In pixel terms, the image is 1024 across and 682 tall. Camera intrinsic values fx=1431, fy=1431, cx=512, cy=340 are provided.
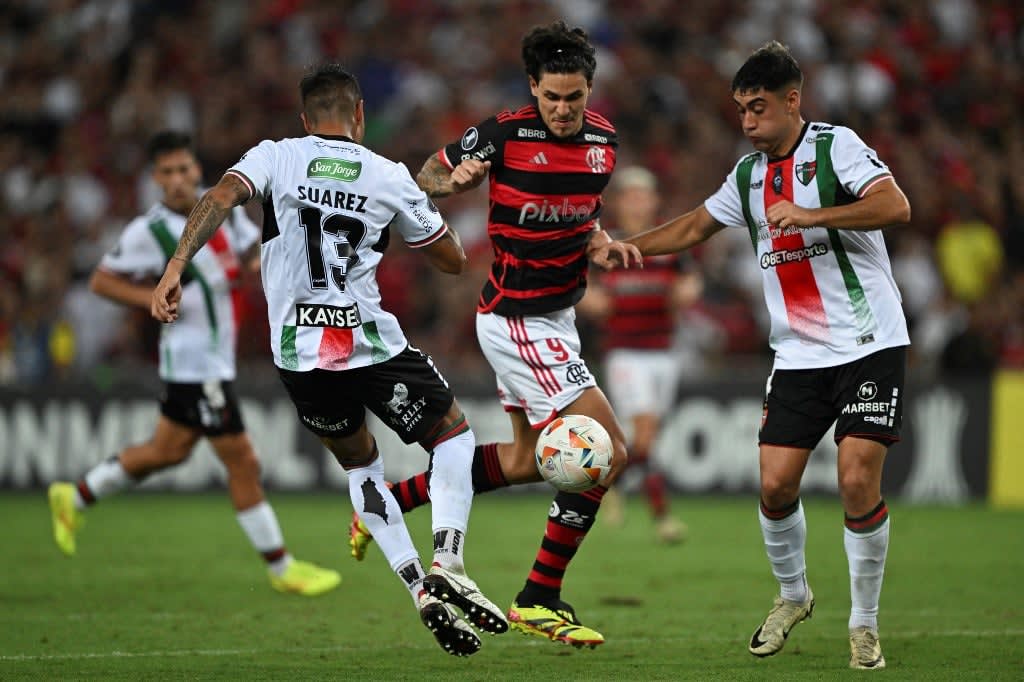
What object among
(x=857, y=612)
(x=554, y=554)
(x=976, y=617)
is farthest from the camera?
(x=976, y=617)

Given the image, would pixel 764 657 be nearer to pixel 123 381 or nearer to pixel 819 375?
pixel 819 375


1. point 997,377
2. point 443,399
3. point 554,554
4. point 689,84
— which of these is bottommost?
point 997,377

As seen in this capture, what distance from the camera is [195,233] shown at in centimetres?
619

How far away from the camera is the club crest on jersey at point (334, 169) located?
639cm

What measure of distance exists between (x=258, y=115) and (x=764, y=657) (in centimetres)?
1358

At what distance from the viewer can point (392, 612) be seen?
27.3 feet

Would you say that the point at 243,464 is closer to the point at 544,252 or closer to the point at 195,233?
the point at 544,252

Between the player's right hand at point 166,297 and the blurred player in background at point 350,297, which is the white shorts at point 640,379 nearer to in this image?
the blurred player in background at point 350,297

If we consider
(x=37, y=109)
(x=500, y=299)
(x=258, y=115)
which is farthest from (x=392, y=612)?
(x=37, y=109)

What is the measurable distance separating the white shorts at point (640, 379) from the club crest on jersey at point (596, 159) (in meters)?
5.40

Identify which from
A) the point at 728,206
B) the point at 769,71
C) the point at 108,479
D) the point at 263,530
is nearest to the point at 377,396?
the point at 728,206

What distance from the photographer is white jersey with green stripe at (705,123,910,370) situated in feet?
21.5

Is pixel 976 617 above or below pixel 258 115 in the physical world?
below

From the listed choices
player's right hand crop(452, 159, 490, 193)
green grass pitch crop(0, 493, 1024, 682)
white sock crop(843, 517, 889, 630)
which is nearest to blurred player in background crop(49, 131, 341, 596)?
green grass pitch crop(0, 493, 1024, 682)
